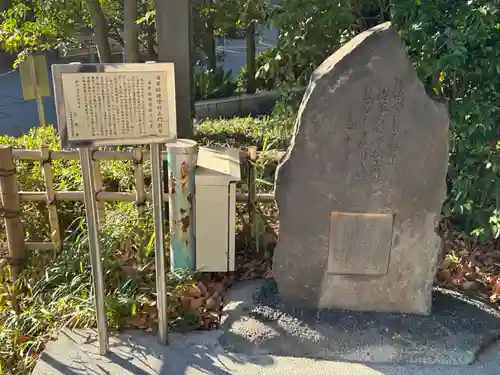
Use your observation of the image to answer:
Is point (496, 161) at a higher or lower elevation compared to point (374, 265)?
higher

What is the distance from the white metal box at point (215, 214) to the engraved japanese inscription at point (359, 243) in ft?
2.43

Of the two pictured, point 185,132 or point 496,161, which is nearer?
point 496,161

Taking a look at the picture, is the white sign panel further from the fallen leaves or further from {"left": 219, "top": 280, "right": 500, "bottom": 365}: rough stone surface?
the fallen leaves

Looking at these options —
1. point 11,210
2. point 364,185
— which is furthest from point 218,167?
point 11,210

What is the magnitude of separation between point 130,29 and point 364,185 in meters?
4.69

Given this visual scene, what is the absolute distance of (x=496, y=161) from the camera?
3.69m

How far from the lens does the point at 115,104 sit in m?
2.70

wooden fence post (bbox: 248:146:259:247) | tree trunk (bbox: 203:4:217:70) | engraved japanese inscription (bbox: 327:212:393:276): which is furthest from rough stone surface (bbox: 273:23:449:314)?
tree trunk (bbox: 203:4:217:70)

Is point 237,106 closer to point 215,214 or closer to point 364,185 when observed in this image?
point 215,214

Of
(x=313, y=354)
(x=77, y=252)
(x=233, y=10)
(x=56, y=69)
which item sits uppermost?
(x=233, y=10)

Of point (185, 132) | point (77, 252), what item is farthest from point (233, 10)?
point (77, 252)

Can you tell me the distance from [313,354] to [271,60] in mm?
2631

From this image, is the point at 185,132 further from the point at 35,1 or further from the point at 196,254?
the point at 35,1

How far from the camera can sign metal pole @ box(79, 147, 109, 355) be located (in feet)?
9.11
